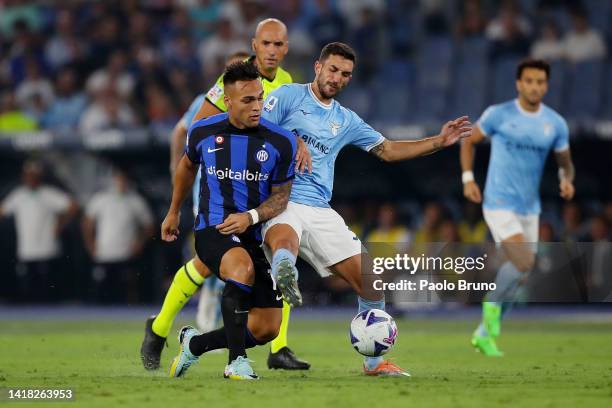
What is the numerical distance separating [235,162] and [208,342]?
119 cm

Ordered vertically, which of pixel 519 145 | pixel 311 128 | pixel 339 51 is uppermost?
pixel 339 51

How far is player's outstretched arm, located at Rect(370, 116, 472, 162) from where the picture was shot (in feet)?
28.6

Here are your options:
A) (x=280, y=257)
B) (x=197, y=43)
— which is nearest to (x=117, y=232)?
(x=197, y=43)

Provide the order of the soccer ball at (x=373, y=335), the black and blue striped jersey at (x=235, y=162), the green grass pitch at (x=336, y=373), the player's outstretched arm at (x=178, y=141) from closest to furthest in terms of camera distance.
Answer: the green grass pitch at (x=336, y=373)
the black and blue striped jersey at (x=235, y=162)
the soccer ball at (x=373, y=335)
the player's outstretched arm at (x=178, y=141)

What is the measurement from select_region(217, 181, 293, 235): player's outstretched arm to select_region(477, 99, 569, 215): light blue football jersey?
372cm

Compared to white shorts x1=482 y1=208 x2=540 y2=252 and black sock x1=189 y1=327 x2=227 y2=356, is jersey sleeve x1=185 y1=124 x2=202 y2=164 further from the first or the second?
white shorts x1=482 y1=208 x2=540 y2=252

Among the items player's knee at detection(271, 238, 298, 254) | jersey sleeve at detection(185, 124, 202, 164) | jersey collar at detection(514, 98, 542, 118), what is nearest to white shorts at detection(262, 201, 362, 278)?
player's knee at detection(271, 238, 298, 254)

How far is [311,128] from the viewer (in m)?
8.73

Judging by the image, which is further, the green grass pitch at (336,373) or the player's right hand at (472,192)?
the player's right hand at (472,192)

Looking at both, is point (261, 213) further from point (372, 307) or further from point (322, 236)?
point (372, 307)

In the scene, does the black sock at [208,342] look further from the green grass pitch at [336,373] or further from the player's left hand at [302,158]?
the player's left hand at [302,158]

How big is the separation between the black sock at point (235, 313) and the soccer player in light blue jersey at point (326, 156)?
62 cm

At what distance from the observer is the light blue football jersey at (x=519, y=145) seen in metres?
11.6

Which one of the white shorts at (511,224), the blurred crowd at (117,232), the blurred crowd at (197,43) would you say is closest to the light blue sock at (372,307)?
the white shorts at (511,224)
